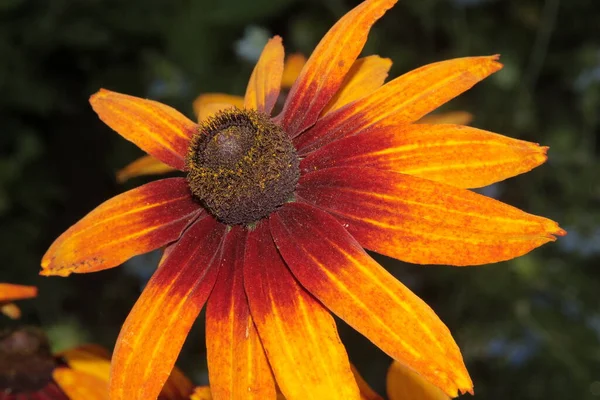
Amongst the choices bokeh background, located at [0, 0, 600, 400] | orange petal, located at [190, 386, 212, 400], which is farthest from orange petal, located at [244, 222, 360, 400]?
bokeh background, located at [0, 0, 600, 400]

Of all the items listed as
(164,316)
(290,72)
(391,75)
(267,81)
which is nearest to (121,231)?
(164,316)

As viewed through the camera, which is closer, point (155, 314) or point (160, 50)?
point (155, 314)

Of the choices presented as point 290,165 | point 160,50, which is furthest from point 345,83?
point 160,50

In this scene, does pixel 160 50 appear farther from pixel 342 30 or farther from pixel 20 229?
pixel 342 30

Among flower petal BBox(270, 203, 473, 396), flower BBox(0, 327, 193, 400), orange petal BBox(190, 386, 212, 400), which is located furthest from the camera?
flower BBox(0, 327, 193, 400)

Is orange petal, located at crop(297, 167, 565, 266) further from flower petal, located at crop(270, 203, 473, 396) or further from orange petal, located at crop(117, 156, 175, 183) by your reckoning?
orange petal, located at crop(117, 156, 175, 183)

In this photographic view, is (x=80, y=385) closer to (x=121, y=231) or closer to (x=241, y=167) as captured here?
(x=121, y=231)

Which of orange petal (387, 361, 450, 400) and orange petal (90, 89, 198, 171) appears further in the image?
orange petal (90, 89, 198, 171)
